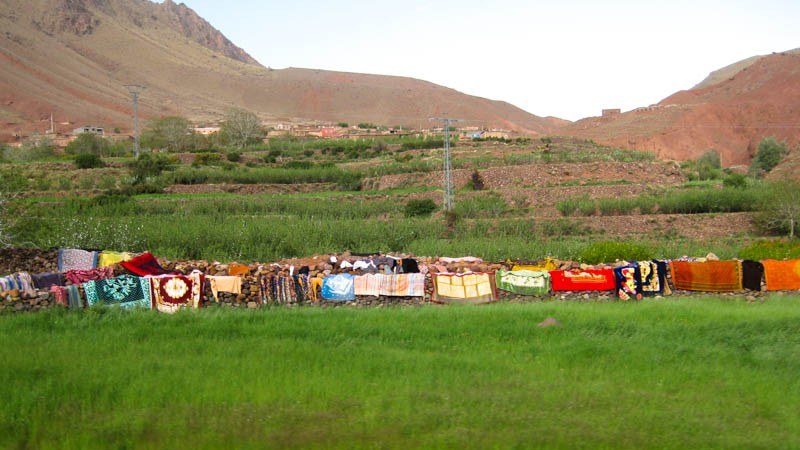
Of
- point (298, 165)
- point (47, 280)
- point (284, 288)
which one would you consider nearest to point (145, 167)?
point (298, 165)

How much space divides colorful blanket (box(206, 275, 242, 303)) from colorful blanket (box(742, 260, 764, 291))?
1032 cm

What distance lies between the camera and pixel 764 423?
267 inches

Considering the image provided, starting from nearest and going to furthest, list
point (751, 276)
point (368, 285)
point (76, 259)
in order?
1. point (368, 285)
2. point (751, 276)
3. point (76, 259)

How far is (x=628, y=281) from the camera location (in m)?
14.2

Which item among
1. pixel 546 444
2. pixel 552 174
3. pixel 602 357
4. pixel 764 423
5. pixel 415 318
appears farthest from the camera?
pixel 552 174

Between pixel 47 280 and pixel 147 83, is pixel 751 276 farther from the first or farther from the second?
pixel 147 83

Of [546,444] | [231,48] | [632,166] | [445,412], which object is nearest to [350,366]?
[445,412]

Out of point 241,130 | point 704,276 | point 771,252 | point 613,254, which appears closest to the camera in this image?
point 704,276

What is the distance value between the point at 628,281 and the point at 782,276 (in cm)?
353

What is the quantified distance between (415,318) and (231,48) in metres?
186

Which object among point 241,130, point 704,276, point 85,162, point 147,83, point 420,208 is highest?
point 147,83

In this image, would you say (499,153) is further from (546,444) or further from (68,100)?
(68,100)

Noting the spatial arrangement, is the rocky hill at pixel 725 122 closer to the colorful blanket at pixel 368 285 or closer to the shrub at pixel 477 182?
the shrub at pixel 477 182

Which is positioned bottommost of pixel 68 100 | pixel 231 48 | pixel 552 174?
pixel 552 174
